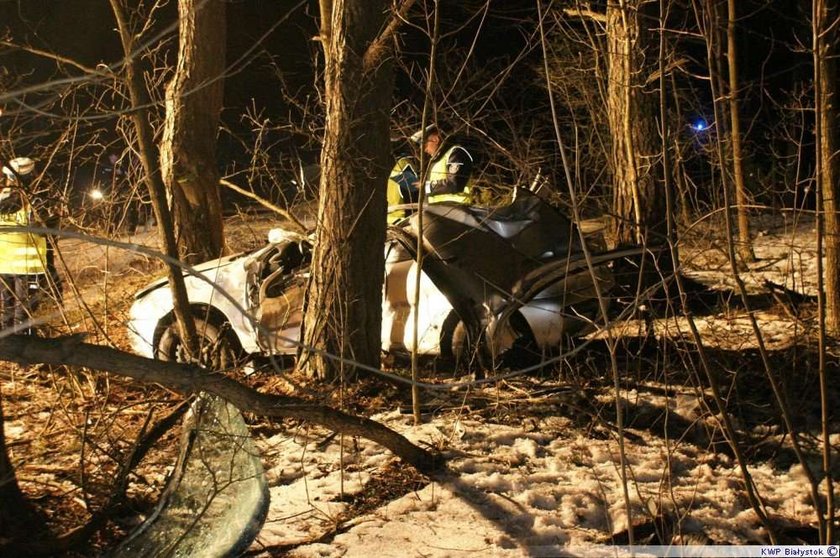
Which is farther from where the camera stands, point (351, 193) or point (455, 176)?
point (455, 176)

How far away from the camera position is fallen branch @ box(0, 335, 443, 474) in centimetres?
407

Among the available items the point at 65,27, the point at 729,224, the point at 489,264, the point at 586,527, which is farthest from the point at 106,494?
the point at 65,27

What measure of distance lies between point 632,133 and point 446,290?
282 cm

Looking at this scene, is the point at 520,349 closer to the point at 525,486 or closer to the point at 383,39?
the point at 525,486

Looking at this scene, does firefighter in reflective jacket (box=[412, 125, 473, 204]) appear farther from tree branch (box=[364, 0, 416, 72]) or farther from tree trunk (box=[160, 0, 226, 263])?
tree trunk (box=[160, 0, 226, 263])

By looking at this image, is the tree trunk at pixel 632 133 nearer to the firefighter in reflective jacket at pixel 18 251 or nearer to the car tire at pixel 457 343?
the car tire at pixel 457 343

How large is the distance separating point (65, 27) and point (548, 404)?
1939 cm

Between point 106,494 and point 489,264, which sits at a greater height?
point 489,264

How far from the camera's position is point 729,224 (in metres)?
3.87

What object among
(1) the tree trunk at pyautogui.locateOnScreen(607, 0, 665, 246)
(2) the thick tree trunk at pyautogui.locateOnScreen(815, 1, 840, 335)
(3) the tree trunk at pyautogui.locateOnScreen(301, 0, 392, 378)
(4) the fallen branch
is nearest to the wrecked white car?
(3) the tree trunk at pyautogui.locateOnScreen(301, 0, 392, 378)

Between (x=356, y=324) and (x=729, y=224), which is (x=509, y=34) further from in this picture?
(x=729, y=224)

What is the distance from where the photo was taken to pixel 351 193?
673 cm

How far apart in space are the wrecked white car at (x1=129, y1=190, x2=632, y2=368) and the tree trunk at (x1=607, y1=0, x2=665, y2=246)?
1.17 meters

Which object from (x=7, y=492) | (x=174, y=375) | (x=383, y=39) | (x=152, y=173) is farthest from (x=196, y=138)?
(x=174, y=375)
